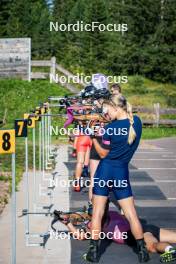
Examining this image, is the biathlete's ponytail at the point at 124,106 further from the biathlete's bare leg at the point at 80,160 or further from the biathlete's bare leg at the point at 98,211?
the biathlete's bare leg at the point at 80,160

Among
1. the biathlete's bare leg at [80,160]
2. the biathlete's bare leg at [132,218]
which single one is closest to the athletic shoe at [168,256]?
the biathlete's bare leg at [132,218]

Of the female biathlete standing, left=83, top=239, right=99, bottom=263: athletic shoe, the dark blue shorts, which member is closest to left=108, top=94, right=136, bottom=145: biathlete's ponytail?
the female biathlete standing

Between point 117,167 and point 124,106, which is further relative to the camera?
point 124,106

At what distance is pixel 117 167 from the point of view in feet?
24.8

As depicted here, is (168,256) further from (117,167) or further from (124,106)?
(124,106)

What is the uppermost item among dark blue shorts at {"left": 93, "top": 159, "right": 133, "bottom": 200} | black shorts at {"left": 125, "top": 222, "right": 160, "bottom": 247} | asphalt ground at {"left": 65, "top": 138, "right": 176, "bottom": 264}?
dark blue shorts at {"left": 93, "top": 159, "right": 133, "bottom": 200}

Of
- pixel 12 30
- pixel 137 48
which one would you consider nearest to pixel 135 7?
pixel 137 48

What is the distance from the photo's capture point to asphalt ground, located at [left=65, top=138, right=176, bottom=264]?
800 centimetres

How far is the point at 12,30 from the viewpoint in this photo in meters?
54.6

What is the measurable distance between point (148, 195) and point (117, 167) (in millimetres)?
4996

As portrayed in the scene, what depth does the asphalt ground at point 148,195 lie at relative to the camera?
315 inches

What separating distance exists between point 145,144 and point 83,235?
46.6ft

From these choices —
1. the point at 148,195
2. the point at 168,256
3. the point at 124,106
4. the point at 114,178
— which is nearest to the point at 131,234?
the point at 168,256

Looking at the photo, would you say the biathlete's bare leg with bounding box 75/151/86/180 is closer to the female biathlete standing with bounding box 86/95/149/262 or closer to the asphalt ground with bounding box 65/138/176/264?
the asphalt ground with bounding box 65/138/176/264
